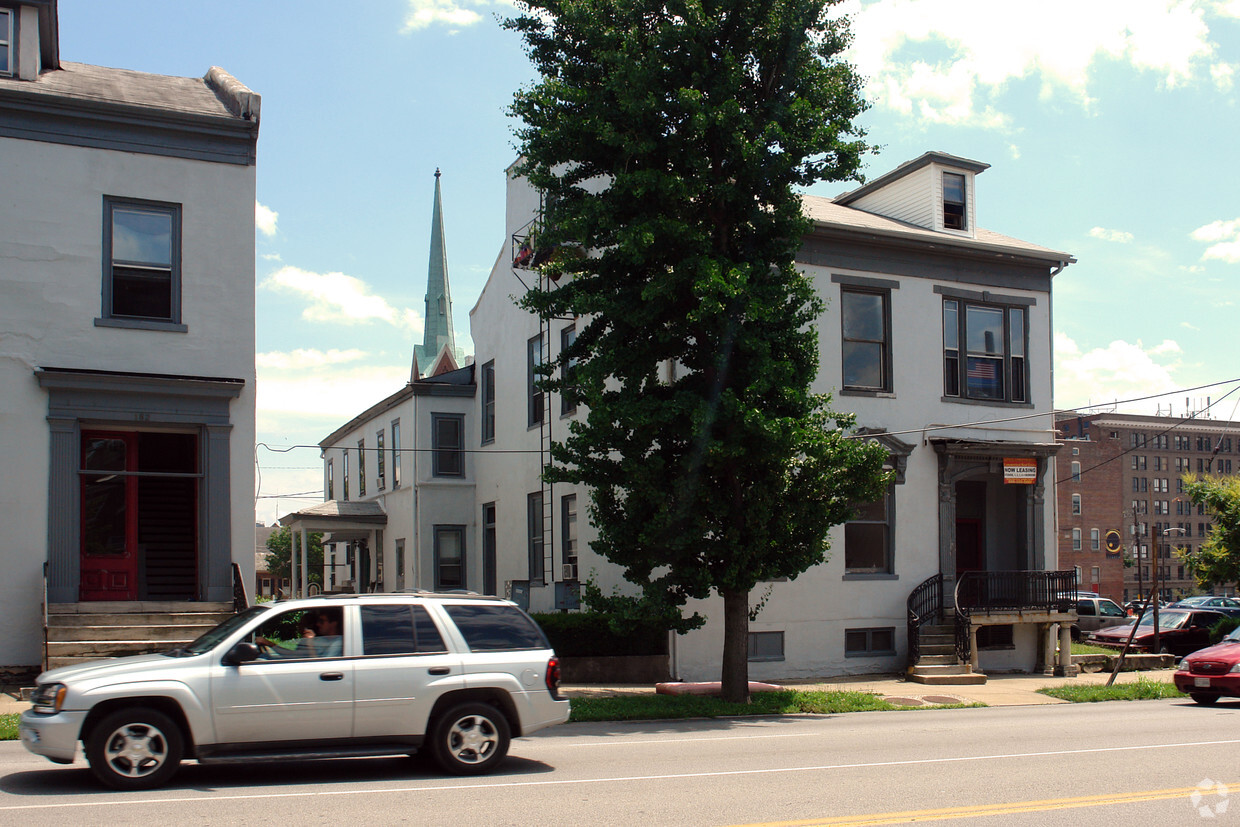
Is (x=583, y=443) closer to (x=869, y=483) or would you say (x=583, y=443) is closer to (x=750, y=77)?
(x=869, y=483)

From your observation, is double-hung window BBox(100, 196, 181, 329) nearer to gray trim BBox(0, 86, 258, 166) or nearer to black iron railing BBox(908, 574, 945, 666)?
gray trim BBox(0, 86, 258, 166)

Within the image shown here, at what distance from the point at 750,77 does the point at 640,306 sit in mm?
3983

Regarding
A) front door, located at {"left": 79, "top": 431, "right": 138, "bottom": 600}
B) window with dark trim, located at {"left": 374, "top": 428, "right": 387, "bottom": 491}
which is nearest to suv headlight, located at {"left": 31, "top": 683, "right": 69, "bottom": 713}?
front door, located at {"left": 79, "top": 431, "right": 138, "bottom": 600}

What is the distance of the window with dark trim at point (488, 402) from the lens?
2984 cm

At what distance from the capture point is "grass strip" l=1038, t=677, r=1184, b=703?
1903 cm

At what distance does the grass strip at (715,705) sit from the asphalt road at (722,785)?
5.94 feet

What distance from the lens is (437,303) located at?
75.8 m

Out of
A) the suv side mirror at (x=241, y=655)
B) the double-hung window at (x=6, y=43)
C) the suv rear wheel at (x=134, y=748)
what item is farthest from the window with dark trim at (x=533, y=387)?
the suv rear wheel at (x=134, y=748)

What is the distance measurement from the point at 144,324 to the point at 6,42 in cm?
512

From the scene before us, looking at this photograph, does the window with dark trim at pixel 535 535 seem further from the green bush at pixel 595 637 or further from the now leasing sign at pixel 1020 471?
the now leasing sign at pixel 1020 471

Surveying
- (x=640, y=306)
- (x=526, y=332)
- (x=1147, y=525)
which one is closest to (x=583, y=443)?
(x=640, y=306)

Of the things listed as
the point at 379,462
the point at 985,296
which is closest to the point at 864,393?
the point at 985,296

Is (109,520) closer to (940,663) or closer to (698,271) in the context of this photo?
(698,271)

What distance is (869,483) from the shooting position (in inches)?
648
